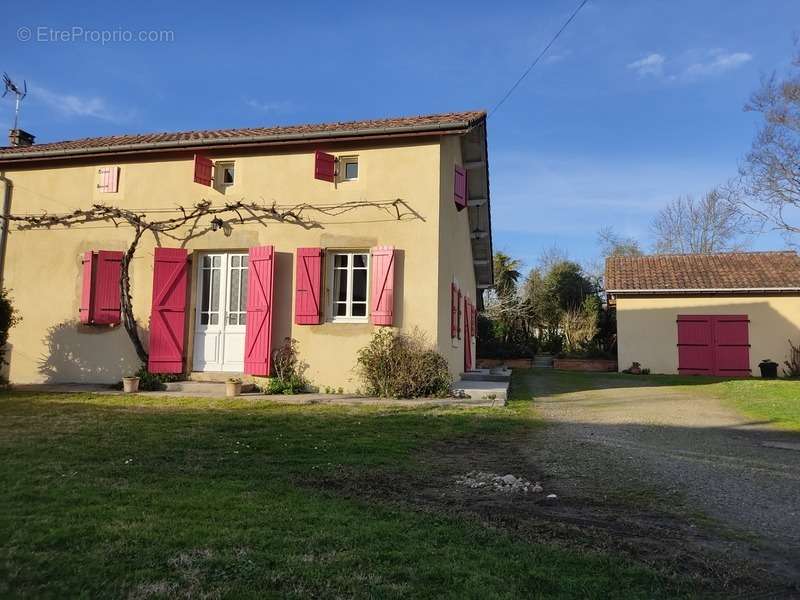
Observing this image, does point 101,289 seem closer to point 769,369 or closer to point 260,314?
point 260,314

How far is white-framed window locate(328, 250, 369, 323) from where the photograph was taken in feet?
34.4

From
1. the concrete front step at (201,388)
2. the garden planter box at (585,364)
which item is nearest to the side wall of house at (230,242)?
the concrete front step at (201,388)

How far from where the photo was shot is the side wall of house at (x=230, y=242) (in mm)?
10258

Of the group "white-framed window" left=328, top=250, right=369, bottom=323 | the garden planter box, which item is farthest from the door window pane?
the garden planter box

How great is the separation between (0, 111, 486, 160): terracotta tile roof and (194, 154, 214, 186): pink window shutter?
30cm

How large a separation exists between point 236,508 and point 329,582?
1245 millimetres

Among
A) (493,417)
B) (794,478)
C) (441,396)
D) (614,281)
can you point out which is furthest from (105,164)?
(614,281)

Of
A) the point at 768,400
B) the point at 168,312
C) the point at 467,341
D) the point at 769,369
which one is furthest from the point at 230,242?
the point at 769,369

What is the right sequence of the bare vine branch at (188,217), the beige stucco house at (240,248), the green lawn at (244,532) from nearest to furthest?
the green lawn at (244,532), the beige stucco house at (240,248), the bare vine branch at (188,217)

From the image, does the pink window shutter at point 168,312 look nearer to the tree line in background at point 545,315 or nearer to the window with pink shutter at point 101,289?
the window with pink shutter at point 101,289

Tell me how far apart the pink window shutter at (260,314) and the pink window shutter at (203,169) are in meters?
1.76

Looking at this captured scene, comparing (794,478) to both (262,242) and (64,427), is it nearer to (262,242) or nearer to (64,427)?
(64,427)

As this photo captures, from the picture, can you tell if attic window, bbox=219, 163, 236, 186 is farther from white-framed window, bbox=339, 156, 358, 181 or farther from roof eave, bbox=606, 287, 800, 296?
roof eave, bbox=606, 287, 800, 296

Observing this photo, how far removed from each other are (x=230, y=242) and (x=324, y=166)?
2.24 m
